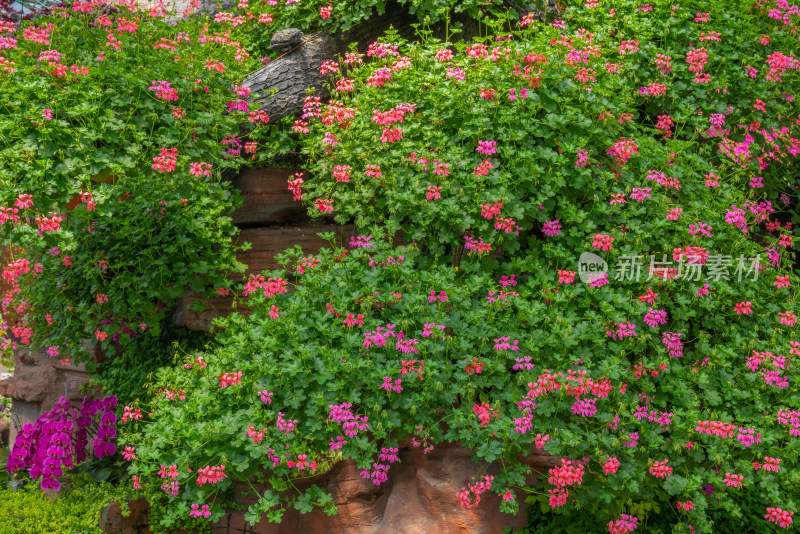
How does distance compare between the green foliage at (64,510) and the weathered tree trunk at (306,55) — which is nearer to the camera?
the green foliage at (64,510)

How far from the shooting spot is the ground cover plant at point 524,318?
3.61 metres

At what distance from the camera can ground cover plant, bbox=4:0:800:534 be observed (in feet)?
11.8

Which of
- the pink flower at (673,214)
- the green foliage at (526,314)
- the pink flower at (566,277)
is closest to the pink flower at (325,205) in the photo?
the green foliage at (526,314)

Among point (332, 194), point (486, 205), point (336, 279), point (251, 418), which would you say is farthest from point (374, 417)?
point (332, 194)

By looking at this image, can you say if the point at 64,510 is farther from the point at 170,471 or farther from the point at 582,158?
the point at 582,158

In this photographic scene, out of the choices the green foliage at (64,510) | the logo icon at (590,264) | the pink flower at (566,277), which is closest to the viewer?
the pink flower at (566,277)

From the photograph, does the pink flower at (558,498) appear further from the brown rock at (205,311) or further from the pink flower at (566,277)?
the brown rock at (205,311)

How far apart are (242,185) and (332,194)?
1459 mm

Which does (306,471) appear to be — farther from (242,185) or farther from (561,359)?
(242,185)

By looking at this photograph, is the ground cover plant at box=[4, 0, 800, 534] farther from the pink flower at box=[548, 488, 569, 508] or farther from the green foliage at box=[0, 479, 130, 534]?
the green foliage at box=[0, 479, 130, 534]

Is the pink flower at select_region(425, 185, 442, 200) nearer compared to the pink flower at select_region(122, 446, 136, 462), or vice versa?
the pink flower at select_region(122, 446, 136, 462)

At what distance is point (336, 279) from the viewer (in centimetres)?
408

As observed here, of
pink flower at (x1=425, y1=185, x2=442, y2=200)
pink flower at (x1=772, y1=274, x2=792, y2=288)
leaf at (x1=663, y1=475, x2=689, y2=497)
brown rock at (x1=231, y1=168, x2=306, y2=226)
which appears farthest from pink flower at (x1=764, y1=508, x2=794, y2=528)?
brown rock at (x1=231, y1=168, x2=306, y2=226)

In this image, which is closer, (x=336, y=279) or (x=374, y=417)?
(x=374, y=417)
